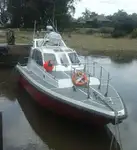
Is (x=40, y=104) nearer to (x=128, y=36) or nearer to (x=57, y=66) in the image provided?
(x=57, y=66)

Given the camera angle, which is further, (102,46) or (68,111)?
(102,46)

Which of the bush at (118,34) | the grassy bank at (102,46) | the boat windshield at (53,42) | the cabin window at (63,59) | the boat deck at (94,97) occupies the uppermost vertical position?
the boat windshield at (53,42)

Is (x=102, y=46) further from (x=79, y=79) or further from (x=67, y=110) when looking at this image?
(x=67, y=110)

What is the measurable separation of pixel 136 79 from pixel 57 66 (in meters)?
6.31

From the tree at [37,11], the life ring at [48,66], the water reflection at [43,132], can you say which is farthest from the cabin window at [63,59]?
the tree at [37,11]

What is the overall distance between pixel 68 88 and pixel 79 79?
1.65 feet

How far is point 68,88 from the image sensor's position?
1064 centimetres

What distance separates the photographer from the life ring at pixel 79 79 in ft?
35.1

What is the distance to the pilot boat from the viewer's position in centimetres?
911

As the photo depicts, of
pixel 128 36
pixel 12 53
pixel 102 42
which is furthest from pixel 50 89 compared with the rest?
pixel 128 36

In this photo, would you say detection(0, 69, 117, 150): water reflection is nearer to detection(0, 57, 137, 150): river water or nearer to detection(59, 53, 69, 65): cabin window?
detection(0, 57, 137, 150): river water

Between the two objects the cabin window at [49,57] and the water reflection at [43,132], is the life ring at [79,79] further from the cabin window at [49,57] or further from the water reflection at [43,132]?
the cabin window at [49,57]

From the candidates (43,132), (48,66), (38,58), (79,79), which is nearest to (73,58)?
(48,66)

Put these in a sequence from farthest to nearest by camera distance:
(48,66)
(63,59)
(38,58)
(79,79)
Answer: (38,58) → (63,59) → (48,66) → (79,79)
